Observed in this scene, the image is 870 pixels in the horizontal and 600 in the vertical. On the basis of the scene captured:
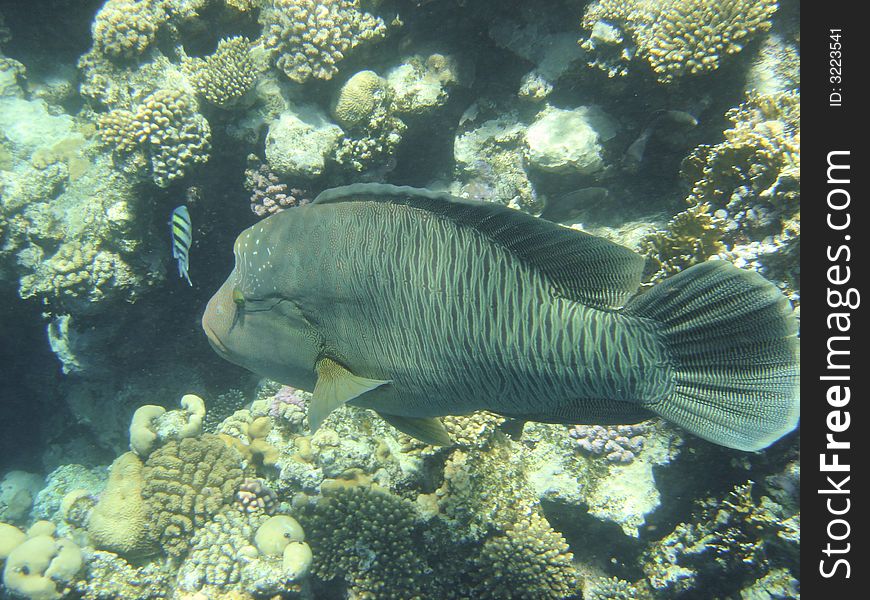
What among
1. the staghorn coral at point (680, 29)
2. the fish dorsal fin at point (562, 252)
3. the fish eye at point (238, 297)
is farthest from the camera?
the staghorn coral at point (680, 29)

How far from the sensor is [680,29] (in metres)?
4.59

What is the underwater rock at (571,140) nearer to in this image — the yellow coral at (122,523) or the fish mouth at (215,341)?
the fish mouth at (215,341)

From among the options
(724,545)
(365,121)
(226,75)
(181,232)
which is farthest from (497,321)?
Result: (226,75)

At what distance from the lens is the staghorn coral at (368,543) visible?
389 centimetres

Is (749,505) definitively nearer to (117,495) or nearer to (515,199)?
(515,199)

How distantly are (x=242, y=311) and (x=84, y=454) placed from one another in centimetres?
863

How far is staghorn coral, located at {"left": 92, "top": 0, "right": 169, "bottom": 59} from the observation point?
5.50 meters

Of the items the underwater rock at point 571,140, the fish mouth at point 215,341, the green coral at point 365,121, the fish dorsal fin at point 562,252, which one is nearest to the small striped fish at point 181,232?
the green coral at point 365,121

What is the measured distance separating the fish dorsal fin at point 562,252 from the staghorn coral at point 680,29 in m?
3.90

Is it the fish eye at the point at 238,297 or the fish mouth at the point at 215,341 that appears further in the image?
the fish mouth at the point at 215,341

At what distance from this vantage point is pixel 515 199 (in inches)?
212

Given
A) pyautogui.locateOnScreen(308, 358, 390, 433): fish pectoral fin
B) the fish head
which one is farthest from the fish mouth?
pyautogui.locateOnScreen(308, 358, 390, 433): fish pectoral fin

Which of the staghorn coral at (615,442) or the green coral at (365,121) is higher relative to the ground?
the green coral at (365,121)

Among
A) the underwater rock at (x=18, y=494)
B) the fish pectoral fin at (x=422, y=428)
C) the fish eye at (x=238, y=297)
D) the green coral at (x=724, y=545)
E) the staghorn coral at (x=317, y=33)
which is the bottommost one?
the underwater rock at (x=18, y=494)
